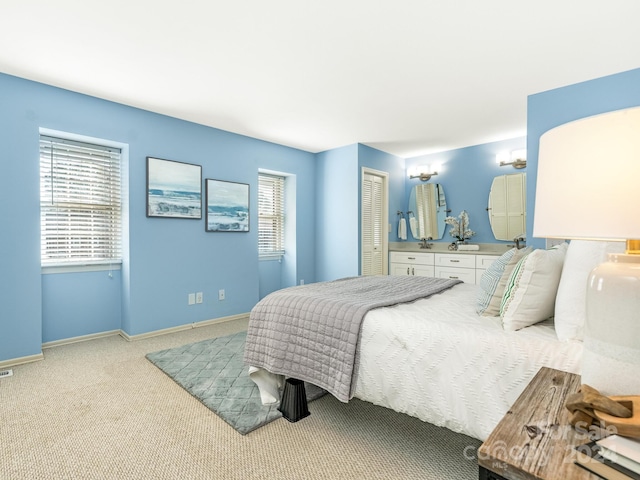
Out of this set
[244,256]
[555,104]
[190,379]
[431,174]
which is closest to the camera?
[190,379]

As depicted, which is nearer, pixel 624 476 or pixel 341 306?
pixel 624 476

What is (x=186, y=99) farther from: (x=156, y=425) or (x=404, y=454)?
(x=404, y=454)

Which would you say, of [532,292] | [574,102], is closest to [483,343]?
[532,292]

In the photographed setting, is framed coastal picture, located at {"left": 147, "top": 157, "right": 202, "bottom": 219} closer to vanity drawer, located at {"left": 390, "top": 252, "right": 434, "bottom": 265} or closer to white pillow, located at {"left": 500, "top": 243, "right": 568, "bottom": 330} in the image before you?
vanity drawer, located at {"left": 390, "top": 252, "right": 434, "bottom": 265}

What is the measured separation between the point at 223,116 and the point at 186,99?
1.70 ft

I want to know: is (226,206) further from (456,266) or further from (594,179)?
(594,179)

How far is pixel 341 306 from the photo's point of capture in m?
1.89

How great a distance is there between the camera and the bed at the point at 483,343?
1.33 meters

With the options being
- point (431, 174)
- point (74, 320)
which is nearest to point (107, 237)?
point (74, 320)

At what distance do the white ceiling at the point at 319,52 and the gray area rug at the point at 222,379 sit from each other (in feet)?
7.90

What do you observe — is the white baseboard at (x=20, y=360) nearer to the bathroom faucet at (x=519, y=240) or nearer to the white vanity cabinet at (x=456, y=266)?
the white vanity cabinet at (x=456, y=266)

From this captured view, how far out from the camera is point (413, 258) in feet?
16.7

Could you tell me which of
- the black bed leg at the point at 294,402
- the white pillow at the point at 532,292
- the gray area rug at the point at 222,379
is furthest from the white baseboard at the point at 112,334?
the white pillow at the point at 532,292

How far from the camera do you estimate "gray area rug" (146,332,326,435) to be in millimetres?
2037
